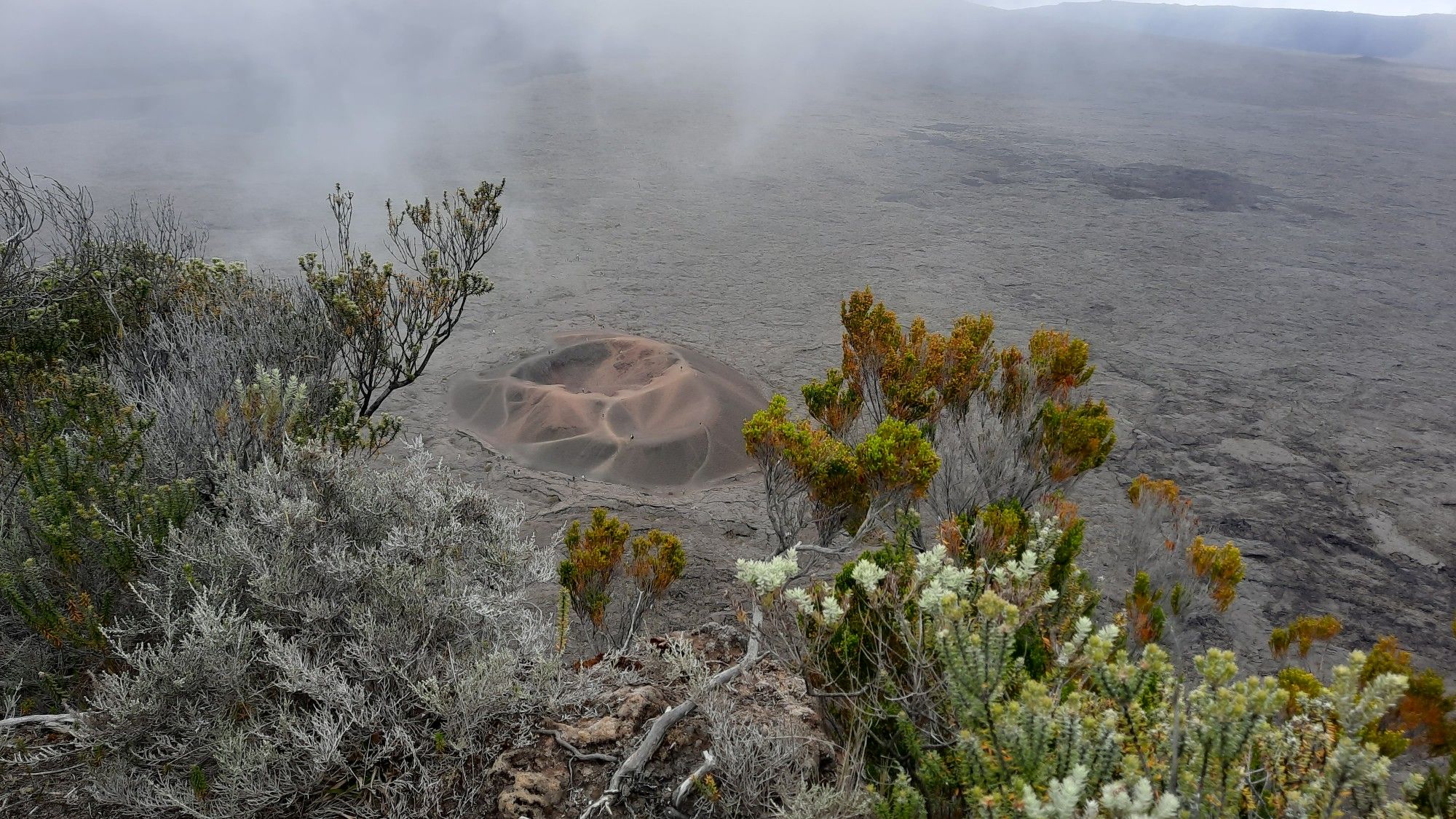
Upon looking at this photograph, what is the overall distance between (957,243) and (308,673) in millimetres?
10435

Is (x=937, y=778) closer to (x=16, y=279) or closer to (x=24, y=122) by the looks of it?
(x=16, y=279)

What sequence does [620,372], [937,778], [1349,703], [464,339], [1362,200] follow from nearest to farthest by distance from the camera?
[1349,703]
[937,778]
[620,372]
[464,339]
[1362,200]

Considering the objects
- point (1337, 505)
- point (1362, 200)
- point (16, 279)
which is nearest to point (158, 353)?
point (16, 279)

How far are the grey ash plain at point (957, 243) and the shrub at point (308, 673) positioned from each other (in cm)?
192

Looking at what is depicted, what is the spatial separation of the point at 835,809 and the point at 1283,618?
3930 millimetres

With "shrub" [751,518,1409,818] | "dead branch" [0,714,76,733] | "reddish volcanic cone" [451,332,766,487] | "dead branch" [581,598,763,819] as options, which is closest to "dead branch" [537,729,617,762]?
"dead branch" [581,598,763,819]

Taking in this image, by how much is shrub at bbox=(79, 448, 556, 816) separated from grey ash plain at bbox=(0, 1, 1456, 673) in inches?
75.6

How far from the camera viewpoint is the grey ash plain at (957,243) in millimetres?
5664

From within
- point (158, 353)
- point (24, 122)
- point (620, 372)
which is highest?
point (24, 122)

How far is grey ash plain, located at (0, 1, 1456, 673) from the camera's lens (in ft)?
18.6

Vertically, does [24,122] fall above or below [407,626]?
above

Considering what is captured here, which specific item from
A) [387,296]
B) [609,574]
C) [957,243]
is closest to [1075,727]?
[609,574]

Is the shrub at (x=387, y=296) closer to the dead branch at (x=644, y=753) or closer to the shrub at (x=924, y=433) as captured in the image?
the shrub at (x=924, y=433)

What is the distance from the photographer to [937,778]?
2.06 meters
